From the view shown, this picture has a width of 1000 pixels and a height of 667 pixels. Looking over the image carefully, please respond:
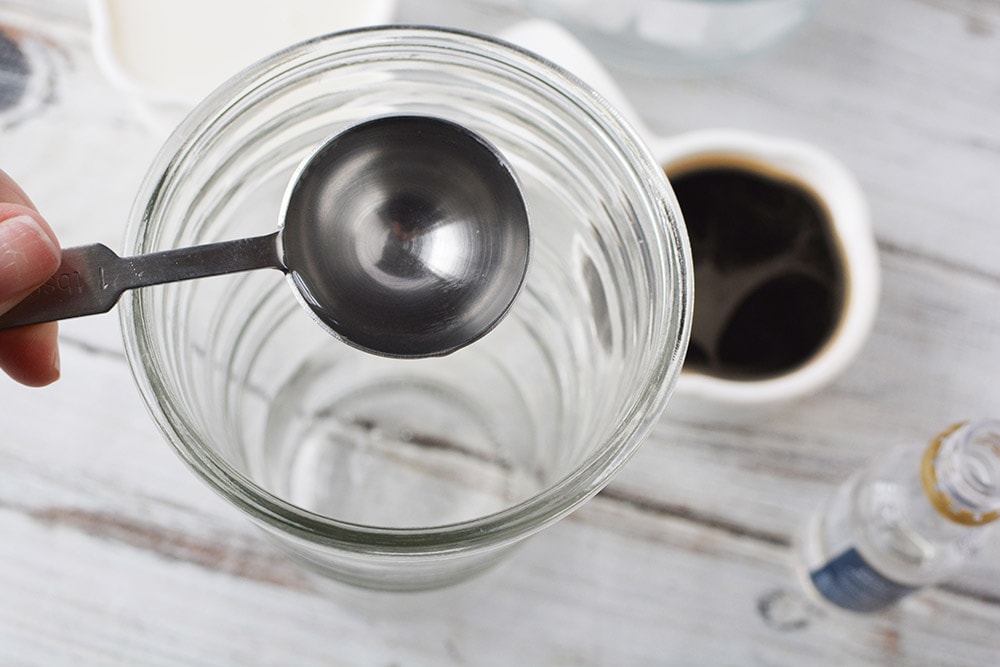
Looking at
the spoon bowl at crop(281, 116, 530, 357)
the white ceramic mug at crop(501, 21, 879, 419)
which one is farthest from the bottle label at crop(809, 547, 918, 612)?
the spoon bowl at crop(281, 116, 530, 357)

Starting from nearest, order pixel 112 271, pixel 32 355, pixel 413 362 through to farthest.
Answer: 1. pixel 112 271
2. pixel 32 355
3. pixel 413 362

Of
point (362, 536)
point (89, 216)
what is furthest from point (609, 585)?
point (89, 216)

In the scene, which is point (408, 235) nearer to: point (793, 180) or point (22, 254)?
point (22, 254)

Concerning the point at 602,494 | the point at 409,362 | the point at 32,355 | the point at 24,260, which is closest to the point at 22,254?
the point at 24,260

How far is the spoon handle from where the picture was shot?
0.36 metres

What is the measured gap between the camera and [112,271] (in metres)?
0.36

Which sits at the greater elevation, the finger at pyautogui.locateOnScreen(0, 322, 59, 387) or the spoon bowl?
the spoon bowl

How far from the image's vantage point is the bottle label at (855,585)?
22.4 inches

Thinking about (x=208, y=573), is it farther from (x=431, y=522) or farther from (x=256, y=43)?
(x=256, y=43)

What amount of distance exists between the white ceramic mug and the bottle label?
4.0 inches

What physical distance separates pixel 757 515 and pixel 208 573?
0.36 meters

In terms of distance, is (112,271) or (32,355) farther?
(32,355)

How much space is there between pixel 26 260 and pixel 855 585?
49 cm

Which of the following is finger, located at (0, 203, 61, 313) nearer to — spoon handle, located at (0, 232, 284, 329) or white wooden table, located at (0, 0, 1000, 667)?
spoon handle, located at (0, 232, 284, 329)
